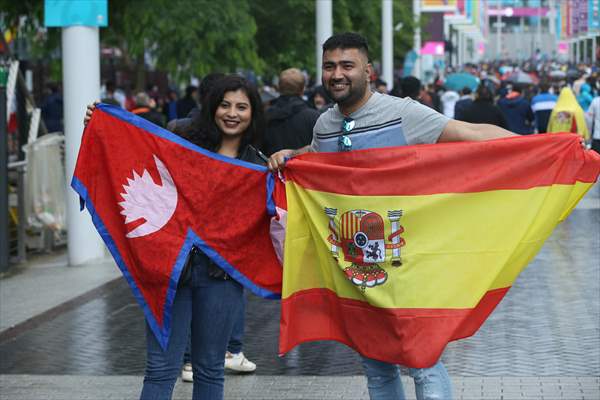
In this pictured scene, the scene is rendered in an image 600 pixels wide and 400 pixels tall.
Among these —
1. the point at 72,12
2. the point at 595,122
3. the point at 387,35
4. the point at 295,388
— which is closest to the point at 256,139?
the point at 295,388

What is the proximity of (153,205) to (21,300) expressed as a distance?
18.8 feet

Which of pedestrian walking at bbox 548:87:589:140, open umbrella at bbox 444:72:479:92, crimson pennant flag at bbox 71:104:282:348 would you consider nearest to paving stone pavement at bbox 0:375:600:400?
crimson pennant flag at bbox 71:104:282:348

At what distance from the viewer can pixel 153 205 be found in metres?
6.19

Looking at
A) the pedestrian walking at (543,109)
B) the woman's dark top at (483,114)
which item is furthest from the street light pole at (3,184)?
the pedestrian walking at (543,109)

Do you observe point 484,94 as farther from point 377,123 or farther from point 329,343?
point 377,123


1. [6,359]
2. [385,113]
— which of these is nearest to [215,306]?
[385,113]

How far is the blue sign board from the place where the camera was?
13609mm

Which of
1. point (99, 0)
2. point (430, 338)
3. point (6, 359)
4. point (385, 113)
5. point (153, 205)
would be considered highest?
point (99, 0)

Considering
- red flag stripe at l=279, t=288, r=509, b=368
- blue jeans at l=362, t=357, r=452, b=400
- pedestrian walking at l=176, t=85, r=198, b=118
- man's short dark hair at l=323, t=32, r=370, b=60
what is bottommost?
blue jeans at l=362, t=357, r=452, b=400

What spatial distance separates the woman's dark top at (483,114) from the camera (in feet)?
56.0

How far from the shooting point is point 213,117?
6145 millimetres

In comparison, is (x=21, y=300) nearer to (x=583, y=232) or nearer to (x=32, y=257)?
(x=32, y=257)

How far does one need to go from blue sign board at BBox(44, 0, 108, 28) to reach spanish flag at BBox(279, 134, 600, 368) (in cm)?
818

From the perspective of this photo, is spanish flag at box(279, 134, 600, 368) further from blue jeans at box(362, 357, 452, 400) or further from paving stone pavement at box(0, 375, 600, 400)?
paving stone pavement at box(0, 375, 600, 400)
